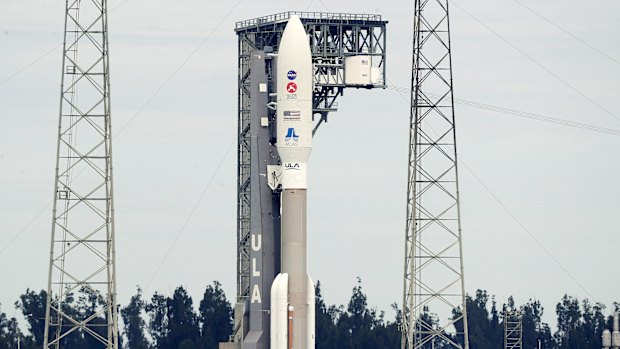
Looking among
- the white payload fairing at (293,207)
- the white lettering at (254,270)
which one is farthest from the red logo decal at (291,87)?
the white lettering at (254,270)

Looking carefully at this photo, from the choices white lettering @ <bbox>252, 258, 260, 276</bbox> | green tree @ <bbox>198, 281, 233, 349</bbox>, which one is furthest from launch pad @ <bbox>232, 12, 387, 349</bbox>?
green tree @ <bbox>198, 281, 233, 349</bbox>

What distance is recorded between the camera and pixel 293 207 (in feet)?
343

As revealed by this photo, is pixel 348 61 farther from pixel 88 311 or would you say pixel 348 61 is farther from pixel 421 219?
pixel 88 311

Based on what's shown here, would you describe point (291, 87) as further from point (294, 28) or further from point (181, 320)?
point (181, 320)

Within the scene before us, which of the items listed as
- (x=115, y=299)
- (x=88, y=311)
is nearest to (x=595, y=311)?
(x=88, y=311)

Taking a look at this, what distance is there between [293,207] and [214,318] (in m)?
56.7

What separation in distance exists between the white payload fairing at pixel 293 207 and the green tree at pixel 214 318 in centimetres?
4920

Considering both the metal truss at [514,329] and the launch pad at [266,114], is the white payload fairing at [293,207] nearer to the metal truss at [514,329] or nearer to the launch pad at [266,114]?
the launch pad at [266,114]

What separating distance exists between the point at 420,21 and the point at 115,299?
2394 cm

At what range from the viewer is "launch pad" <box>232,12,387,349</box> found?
10712 centimetres

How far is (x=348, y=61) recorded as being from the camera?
114 metres

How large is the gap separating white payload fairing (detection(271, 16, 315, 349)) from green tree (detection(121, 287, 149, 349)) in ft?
229

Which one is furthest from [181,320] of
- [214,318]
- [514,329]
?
[514,329]

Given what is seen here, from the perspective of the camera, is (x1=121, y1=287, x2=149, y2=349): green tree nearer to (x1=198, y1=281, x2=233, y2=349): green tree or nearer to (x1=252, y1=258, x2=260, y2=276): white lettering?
(x1=198, y1=281, x2=233, y2=349): green tree
